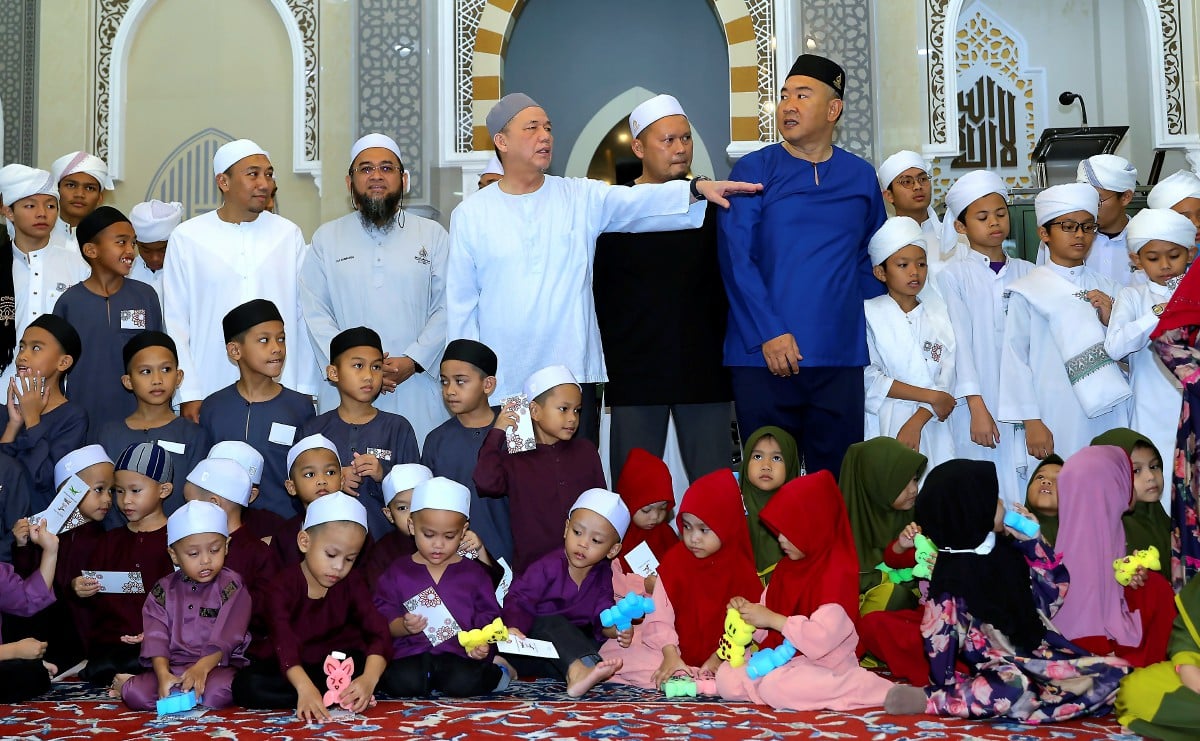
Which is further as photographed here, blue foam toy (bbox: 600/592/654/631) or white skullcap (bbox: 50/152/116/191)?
white skullcap (bbox: 50/152/116/191)

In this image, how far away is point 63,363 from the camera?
4395mm

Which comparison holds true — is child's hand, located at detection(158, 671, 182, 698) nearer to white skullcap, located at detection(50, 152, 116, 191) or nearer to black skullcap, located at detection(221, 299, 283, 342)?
black skullcap, located at detection(221, 299, 283, 342)

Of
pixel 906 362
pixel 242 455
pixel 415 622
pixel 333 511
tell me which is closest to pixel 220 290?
pixel 242 455

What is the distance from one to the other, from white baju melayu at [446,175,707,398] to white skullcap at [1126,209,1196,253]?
1.52 metres

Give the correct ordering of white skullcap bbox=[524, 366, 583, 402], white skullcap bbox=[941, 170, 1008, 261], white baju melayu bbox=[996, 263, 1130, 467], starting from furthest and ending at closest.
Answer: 1. white skullcap bbox=[941, 170, 1008, 261]
2. white baju melayu bbox=[996, 263, 1130, 467]
3. white skullcap bbox=[524, 366, 583, 402]

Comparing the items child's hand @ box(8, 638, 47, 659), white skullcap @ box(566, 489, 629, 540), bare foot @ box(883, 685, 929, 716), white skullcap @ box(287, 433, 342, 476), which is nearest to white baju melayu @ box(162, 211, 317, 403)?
white skullcap @ box(287, 433, 342, 476)

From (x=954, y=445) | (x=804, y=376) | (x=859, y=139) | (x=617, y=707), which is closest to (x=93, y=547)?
(x=617, y=707)

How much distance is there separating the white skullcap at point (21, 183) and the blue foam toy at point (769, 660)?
3.46 meters

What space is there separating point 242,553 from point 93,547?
544 mm

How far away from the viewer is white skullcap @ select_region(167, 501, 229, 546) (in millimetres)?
3641

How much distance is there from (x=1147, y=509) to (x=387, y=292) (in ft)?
8.72

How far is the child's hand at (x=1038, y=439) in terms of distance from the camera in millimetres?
4457

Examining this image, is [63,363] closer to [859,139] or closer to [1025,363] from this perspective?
[1025,363]

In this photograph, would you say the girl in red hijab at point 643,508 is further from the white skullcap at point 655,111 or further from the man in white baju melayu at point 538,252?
the white skullcap at point 655,111
